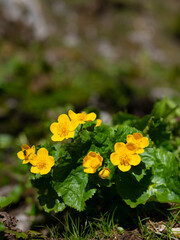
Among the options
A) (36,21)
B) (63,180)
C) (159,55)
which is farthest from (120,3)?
(63,180)

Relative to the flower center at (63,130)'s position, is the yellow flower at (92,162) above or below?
below

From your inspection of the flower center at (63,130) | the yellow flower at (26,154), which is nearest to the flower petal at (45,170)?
the yellow flower at (26,154)

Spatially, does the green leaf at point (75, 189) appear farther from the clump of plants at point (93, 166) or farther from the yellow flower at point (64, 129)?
the yellow flower at point (64, 129)

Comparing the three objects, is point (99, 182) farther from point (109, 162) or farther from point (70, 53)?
point (70, 53)

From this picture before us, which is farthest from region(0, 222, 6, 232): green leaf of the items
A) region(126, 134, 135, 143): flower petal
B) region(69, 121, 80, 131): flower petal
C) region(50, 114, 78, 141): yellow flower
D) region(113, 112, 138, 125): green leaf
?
region(113, 112, 138, 125): green leaf

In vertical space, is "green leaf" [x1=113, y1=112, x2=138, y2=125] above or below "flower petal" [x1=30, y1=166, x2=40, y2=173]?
above

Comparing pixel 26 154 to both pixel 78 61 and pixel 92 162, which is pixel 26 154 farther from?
pixel 78 61

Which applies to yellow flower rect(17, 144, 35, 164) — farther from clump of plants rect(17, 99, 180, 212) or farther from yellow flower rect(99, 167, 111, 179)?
yellow flower rect(99, 167, 111, 179)

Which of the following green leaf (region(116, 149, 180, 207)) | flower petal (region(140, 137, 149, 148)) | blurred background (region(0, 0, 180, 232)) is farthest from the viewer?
blurred background (region(0, 0, 180, 232))
